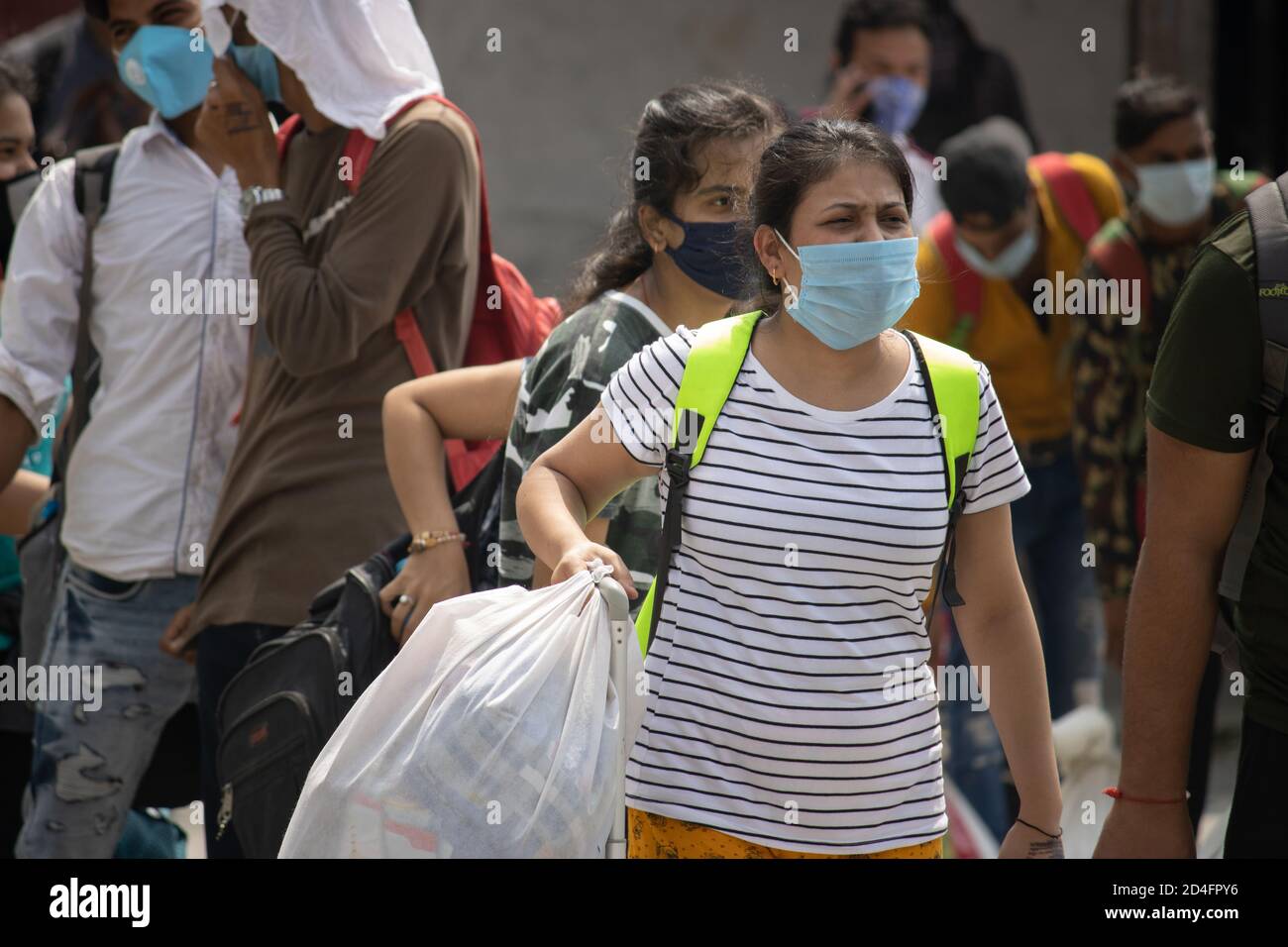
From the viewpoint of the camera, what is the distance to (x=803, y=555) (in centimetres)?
259

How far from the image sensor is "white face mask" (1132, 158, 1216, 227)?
5.23 meters

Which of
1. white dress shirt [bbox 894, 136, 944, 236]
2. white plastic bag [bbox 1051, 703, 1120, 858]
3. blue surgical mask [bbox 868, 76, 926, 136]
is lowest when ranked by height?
white plastic bag [bbox 1051, 703, 1120, 858]

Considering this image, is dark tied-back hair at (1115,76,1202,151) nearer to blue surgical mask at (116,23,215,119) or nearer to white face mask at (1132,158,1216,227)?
white face mask at (1132,158,1216,227)

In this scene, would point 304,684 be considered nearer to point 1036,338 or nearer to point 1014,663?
point 1014,663

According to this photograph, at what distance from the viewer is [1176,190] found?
17.4 feet

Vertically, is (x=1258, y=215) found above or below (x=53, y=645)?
above

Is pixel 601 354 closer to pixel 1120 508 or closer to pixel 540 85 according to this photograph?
pixel 1120 508

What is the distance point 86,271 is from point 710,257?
4.75ft

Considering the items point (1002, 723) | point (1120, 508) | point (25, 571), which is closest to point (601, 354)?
point (1002, 723)

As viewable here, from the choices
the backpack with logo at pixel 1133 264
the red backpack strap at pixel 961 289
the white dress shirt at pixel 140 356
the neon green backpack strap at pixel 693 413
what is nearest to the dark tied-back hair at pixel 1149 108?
the backpack with logo at pixel 1133 264

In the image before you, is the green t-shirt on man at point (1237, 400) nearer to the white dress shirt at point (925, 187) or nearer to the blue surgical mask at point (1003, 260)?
the blue surgical mask at point (1003, 260)

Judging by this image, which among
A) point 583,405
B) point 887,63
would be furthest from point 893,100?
point 583,405

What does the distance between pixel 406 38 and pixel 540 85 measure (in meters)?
4.48

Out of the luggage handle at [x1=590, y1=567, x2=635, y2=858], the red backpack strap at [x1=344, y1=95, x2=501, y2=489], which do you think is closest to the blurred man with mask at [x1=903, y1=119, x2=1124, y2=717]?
the red backpack strap at [x1=344, y1=95, x2=501, y2=489]
